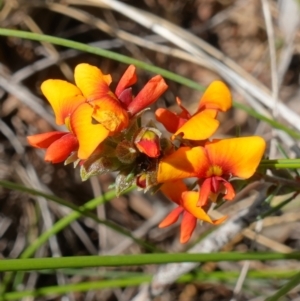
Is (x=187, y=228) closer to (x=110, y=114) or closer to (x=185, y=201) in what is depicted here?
(x=185, y=201)

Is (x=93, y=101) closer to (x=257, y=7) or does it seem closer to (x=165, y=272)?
(x=165, y=272)

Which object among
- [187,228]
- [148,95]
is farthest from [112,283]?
[148,95]

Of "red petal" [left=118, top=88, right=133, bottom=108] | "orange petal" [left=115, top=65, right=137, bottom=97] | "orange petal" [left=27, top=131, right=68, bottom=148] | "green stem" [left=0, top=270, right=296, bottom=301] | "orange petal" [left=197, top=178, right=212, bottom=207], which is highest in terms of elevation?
"orange petal" [left=115, top=65, right=137, bottom=97]

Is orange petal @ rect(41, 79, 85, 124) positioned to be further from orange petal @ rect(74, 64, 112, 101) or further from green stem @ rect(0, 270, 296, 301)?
green stem @ rect(0, 270, 296, 301)

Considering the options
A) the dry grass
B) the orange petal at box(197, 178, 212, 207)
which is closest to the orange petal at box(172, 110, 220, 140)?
the orange petal at box(197, 178, 212, 207)

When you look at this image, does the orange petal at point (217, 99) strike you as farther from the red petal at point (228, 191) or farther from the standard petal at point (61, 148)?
the standard petal at point (61, 148)
